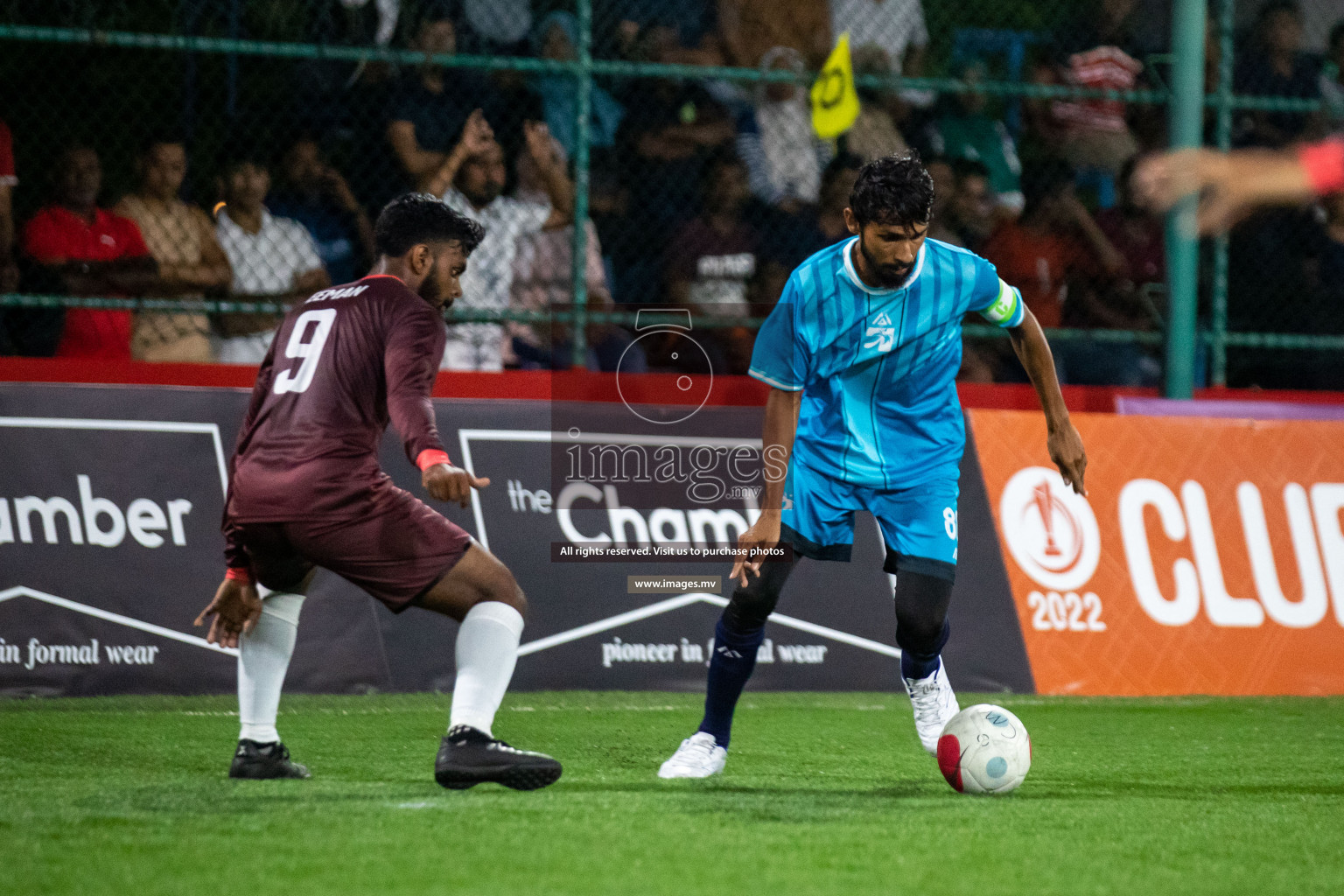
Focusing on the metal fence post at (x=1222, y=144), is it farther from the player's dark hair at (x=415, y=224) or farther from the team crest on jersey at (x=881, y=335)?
the player's dark hair at (x=415, y=224)

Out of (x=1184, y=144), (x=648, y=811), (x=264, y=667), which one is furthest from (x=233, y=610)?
(x=1184, y=144)

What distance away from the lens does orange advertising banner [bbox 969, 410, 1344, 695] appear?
7.85m

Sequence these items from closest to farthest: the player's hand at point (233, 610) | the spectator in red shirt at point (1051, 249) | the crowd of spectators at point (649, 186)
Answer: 1. the player's hand at point (233, 610)
2. the crowd of spectators at point (649, 186)
3. the spectator in red shirt at point (1051, 249)

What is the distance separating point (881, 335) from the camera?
5191 millimetres

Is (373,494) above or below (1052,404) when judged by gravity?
below

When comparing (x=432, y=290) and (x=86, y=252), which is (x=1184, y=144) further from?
(x=86, y=252)

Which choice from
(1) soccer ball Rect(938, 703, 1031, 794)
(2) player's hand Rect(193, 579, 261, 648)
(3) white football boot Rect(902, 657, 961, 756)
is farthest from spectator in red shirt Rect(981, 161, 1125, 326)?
(2) player's hand Rect(193, 579, 261, 648)

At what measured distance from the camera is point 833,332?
5.18 m

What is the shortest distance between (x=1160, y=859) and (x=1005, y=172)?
631cm

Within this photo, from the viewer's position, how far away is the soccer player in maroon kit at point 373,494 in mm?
4609

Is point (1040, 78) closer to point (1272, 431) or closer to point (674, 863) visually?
point (1272, 431)

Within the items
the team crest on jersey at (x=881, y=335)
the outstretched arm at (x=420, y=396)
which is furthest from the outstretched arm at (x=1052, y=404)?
the outstretched arm at (x=420, y=396)

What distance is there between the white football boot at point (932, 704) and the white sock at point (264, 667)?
216 cm

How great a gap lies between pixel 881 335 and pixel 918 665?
3.86 ft
